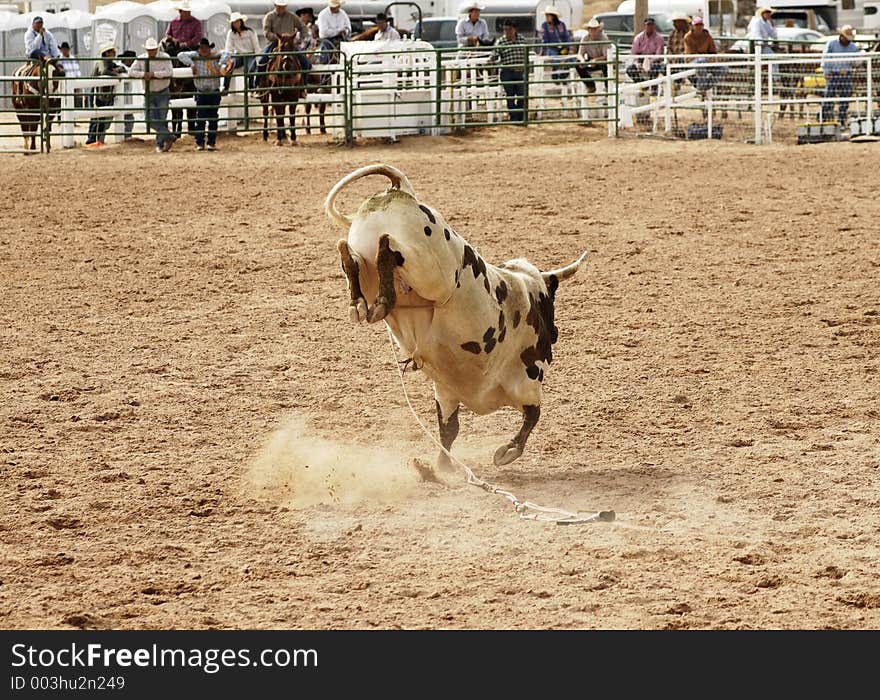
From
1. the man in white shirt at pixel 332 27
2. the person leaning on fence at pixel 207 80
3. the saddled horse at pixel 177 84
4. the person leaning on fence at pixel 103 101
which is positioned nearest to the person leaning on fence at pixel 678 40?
the man in white shirt at pixel 332 27

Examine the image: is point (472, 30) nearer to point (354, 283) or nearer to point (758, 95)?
point (758, 95)

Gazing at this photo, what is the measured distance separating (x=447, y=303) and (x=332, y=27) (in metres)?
17.7

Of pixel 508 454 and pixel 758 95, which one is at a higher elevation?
pixel 758 95

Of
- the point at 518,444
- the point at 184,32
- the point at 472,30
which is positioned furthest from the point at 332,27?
the point at 518,444

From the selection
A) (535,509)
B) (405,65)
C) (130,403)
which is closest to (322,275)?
(130,403)

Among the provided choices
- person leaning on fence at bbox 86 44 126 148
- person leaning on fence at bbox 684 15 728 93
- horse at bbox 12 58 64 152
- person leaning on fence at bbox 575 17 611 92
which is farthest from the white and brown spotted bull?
person leaning on fence at bbox 575 17 611 92

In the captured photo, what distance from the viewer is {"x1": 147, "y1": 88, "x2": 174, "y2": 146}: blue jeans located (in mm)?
18734

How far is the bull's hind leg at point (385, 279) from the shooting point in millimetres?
5340

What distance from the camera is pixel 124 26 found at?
2684cm

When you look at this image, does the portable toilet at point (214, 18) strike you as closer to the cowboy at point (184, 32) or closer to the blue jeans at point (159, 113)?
the cowboy at point (184, 32)

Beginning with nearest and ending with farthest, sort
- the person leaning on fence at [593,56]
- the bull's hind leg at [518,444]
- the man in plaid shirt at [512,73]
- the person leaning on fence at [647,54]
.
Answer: the bull's hind leg at [518,444]
the person leaning on fence at [647,54]
the man in plaid shirt at [512,73]
the person leaning on fence at [593,56]

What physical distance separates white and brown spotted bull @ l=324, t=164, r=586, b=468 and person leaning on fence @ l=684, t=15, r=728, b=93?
47.5 ft
